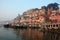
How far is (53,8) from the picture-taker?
41.1 meters

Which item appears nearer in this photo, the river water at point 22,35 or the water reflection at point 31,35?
the water reflection at point 31,35

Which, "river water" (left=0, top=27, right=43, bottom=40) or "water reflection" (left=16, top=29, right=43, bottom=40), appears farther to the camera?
"river water" (left=0, top=27, right=43, bottom=40)

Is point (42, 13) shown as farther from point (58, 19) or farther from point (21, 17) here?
point (58, 19)

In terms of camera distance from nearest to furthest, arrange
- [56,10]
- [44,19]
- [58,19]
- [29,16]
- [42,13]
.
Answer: [58,19], [44,19], [56,10], [42,13], [29,16]

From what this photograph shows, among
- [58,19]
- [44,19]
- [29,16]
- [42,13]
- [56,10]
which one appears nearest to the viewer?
[58,19]

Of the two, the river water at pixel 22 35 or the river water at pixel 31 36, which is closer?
the river water at pixel 31 36

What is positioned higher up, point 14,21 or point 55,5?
point 55,5

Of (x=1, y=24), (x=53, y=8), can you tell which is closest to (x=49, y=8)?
(x=53, y=8)

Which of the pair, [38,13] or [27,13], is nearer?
[38,13]

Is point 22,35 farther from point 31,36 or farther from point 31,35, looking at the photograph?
point 31,36

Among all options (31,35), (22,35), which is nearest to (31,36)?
(31,35)

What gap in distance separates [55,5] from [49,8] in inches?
135

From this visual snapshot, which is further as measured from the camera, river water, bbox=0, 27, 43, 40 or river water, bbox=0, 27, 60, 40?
river water, bbox=0, 27, 43, 40

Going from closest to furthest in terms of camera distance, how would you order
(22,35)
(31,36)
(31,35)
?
(31,36) → (31,35) → (22,35)
